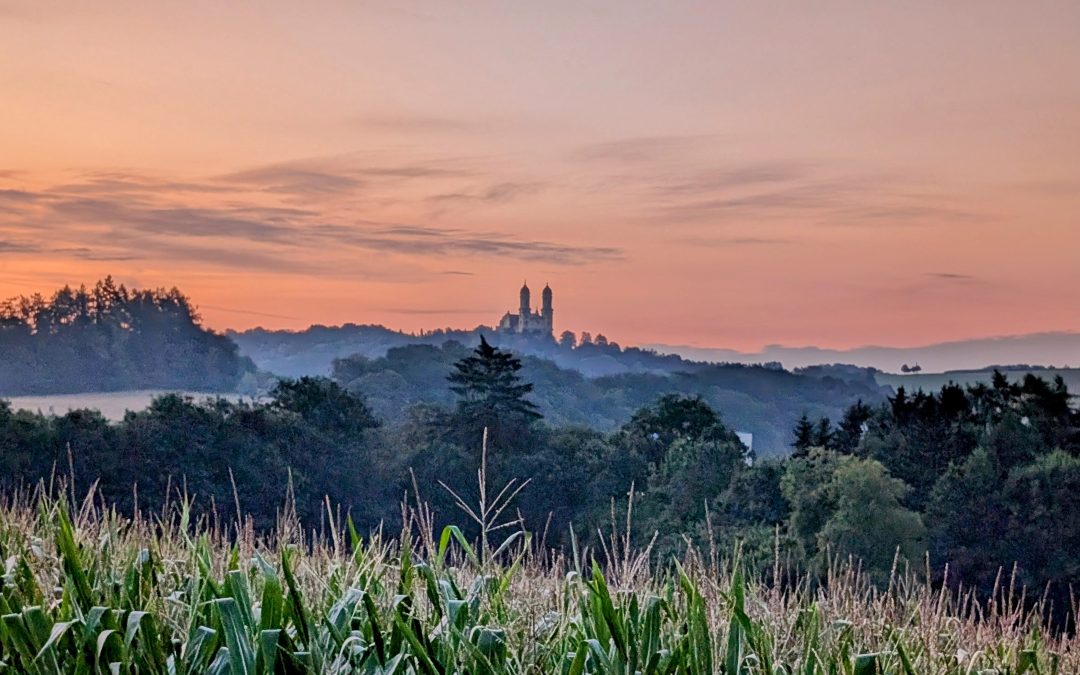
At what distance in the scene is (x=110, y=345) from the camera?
43875 millimetres

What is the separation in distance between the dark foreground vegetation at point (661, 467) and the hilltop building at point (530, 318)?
2145 cm

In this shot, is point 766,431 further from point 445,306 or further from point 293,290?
point 293,290

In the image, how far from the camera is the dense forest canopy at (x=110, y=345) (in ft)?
133

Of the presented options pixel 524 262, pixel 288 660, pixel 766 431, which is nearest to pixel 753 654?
pixel 288 660

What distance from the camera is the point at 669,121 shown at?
2422 centimetres

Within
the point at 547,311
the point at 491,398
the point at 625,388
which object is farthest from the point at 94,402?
the point at 547,311

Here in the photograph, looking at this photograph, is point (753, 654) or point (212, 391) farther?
point (212, 391)

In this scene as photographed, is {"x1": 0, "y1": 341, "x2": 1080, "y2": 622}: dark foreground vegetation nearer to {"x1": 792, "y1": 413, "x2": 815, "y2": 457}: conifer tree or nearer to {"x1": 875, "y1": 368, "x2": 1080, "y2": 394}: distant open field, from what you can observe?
{"x1": 792, "y1": 413, "x2": 815, "y2": 457}: conifer tree

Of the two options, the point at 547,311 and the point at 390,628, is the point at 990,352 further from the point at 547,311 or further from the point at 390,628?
the point at 390,628

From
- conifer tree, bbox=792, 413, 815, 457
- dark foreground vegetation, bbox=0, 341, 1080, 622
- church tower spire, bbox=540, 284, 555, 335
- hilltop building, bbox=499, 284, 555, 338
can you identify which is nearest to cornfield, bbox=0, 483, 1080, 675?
dark foreground vegetation, bbox=0, 341, 1080, 622

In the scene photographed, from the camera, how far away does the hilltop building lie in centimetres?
5706

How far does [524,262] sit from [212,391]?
14498mm

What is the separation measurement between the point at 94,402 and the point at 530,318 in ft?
85.3

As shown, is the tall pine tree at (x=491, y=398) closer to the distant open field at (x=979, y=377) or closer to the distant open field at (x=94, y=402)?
the distant open field at (x=94, y=402)
